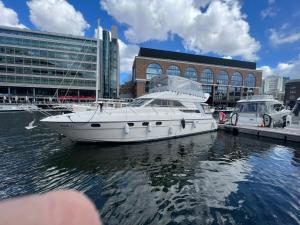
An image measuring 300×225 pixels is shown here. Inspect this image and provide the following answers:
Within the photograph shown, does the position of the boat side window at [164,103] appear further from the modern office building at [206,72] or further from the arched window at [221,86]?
the arched window at [221,86]

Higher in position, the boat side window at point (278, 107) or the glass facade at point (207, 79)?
the glass facade at point (207, 79)

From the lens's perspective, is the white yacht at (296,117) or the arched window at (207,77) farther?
the arched window at (207,77)

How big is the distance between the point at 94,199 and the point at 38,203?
14.9ft

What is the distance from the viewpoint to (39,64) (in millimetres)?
58344

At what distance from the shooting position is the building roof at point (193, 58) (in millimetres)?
60125

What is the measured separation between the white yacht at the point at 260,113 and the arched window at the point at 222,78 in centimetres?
4926

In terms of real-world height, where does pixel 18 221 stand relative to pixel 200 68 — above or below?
below

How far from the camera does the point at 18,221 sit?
3.22 feet

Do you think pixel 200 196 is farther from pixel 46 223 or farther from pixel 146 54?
pixel 146 54

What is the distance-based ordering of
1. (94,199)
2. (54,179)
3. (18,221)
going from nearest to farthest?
(18,221) → (94,199) → (54,179)

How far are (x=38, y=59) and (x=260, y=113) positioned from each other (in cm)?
6377

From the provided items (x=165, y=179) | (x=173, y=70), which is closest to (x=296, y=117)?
(x=165, y=179)

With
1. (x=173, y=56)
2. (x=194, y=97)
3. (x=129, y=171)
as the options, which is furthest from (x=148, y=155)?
(x=173, y=56)

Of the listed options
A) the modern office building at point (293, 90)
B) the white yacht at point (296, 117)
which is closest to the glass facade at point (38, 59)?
the white yacht at point (296, 117)
